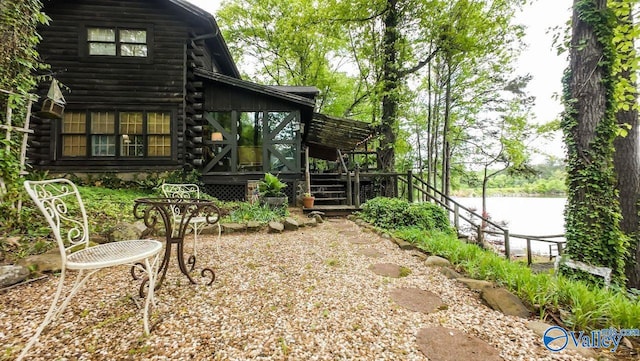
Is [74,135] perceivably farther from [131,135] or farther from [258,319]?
[258,319]

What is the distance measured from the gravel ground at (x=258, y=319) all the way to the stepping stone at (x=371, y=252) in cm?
61

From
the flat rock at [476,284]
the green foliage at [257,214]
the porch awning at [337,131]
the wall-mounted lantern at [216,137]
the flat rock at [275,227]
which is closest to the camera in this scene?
the flat rock at [476,284]

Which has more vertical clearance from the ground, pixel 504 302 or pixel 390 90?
pixel 390 90

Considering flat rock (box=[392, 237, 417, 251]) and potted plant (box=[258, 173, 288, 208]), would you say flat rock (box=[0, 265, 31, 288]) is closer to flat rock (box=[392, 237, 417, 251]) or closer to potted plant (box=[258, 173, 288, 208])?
potted plant (box=[258, 173, 288, 208])

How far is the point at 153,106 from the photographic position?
7.18 metres

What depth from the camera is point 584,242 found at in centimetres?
335

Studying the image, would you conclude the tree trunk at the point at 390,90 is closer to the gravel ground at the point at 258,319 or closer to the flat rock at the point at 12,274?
the gravel ground at the point at 258,319

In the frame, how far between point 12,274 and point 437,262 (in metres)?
4.36

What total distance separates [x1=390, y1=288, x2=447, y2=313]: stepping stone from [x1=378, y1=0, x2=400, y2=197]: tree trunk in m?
6.16

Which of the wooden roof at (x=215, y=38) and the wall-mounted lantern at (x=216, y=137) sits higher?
the wooden roof at (x=215, y=38)

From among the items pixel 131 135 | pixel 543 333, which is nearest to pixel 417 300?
pixel 543 333

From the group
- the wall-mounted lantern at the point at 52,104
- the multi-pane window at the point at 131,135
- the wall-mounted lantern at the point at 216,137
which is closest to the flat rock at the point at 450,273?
the wall-mounted lantern at the point at 52,104

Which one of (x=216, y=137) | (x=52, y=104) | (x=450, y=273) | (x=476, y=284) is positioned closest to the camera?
(x=476, y=284)

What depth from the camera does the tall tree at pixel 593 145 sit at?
10.7ft
